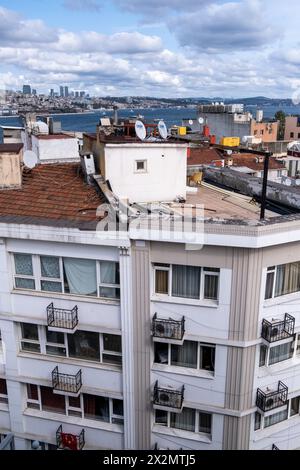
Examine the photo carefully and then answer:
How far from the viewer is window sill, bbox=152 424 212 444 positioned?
1521 cm

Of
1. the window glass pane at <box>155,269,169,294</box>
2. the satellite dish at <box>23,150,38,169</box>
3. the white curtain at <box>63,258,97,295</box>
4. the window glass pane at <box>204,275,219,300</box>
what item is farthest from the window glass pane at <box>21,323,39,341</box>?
the satellite dish at <box>23,150,38,169</box>

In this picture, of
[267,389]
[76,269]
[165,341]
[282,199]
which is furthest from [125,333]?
[282,199]

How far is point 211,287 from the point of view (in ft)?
45.1

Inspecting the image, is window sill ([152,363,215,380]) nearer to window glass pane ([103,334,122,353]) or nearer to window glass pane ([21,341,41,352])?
window glass pane ([103,334,122,353])

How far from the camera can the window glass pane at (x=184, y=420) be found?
50.5 ft

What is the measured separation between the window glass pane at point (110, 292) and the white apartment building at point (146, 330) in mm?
40

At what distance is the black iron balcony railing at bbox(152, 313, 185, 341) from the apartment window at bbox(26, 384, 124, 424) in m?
3.82

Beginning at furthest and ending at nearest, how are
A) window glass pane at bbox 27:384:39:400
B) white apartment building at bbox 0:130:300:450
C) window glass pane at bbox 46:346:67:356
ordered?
window glass pane at bbox 27:384:39:400, window glass pane at bbox 46:346:67:356, white apartment building at bbox 0:130:300:450

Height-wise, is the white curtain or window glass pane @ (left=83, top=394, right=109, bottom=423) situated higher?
the white curtain

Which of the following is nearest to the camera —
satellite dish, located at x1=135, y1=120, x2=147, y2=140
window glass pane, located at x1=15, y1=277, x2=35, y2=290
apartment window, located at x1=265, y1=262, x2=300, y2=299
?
apartment window, located at x1=265, y1=262, x2=300, y2=299

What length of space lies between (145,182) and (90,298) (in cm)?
592

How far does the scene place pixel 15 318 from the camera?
50.4 feet

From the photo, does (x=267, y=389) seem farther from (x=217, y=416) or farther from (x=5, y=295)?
(x=5, y=295)

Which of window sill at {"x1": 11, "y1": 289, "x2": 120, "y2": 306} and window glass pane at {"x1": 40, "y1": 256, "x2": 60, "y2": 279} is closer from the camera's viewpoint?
window sill at {"x1": 11, "y1": 289, "x2": 120, "y2": 306}
